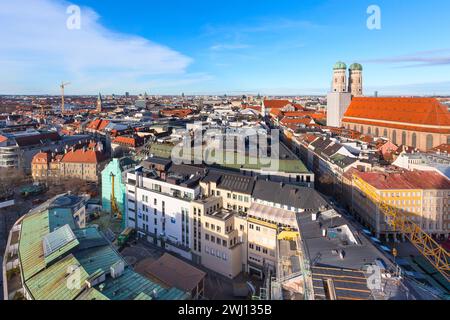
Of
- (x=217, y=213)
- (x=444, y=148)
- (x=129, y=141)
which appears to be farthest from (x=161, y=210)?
(x=444, y=148)

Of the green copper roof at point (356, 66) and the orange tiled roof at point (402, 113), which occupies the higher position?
the green copper roof at point (356, 66)

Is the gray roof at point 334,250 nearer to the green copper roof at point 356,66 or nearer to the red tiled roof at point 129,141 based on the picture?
the red tiled roof at point 129,141

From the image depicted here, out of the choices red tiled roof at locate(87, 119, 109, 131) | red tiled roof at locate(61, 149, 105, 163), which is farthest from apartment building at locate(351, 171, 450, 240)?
red tiled roof at locate(87, 119, 109, 131)

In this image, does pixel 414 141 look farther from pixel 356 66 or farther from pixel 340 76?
pixel 356 66

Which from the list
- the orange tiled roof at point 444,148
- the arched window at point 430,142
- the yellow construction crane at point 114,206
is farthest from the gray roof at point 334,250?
the arched window at point 430,142
